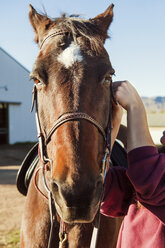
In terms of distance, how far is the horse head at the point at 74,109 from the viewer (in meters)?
1.31

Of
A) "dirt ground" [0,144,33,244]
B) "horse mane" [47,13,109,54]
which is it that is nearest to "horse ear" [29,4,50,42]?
"horse mane" [47,13,109,54]

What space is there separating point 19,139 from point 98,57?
62.4 ft

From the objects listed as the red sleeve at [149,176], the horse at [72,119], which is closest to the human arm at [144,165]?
the red sleeve at [149,176]

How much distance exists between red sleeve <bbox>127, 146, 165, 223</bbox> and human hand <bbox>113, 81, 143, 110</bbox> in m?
0.31

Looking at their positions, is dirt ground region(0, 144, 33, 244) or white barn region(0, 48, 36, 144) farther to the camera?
white barn region(0, 48, 36, 144)

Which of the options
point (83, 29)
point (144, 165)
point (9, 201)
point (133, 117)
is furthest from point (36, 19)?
point (9, 201)

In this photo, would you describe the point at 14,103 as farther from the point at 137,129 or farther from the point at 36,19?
the point at 137,129

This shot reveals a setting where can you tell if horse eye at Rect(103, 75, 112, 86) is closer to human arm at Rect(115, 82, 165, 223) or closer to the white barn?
human arm at Rect(115, 82, 165, 223)

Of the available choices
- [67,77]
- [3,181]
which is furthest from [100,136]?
[3,181]

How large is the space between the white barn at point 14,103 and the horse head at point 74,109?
18166mm

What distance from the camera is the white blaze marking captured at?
160cm

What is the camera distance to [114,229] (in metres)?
2.37

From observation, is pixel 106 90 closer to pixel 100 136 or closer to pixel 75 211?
pixel 100 136

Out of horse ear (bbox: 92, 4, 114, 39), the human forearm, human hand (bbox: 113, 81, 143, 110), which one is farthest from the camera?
horse ear (bbox: 92, 4, 114, 39)
